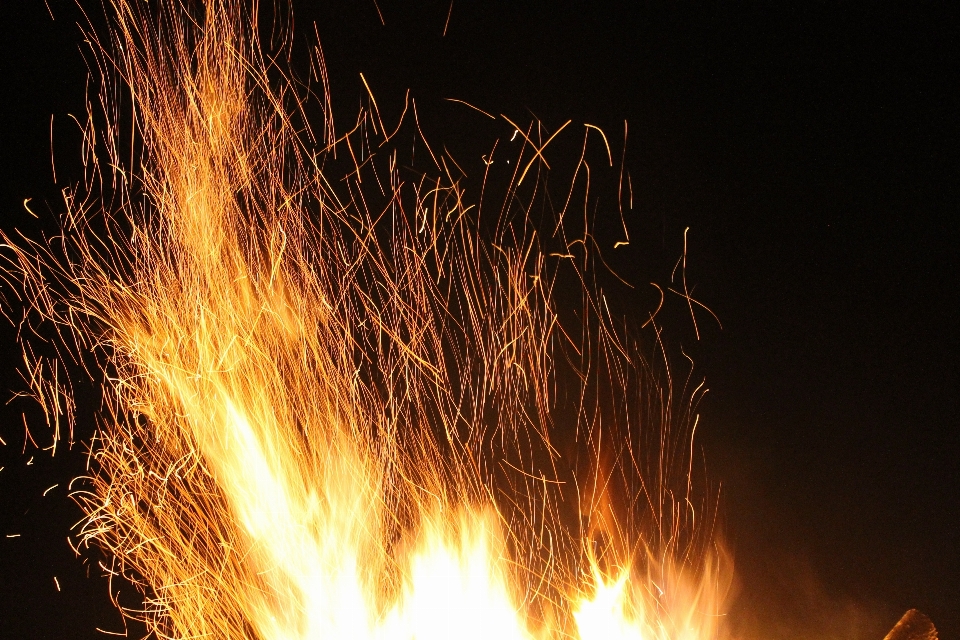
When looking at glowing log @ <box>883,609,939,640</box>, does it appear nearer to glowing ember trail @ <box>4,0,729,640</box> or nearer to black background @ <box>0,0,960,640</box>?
black background @ <box>0,0,960,640</box>

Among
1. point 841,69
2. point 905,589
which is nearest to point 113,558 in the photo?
point 905,589

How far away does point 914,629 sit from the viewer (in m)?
1.51

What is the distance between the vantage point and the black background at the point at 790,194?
1707 mm

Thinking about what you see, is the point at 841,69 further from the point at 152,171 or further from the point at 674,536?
the point at 152,171

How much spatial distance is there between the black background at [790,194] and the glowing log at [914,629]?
216 millimetres

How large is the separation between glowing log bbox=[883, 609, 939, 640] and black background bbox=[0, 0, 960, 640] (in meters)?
0.22

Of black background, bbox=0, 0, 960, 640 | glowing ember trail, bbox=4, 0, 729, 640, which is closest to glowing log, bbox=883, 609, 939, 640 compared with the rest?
black background, bbox=0, 0, 960, 640

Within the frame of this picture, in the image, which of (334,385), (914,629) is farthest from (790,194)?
(334,385)

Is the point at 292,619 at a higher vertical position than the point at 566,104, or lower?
lower

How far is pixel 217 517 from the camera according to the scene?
1.75m

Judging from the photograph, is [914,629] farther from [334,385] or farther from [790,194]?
[334,385]

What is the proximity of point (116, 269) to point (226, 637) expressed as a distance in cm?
107

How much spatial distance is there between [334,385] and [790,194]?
1381 millimetres

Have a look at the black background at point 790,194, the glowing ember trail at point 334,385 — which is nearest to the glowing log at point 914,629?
the black background at point 790,194
